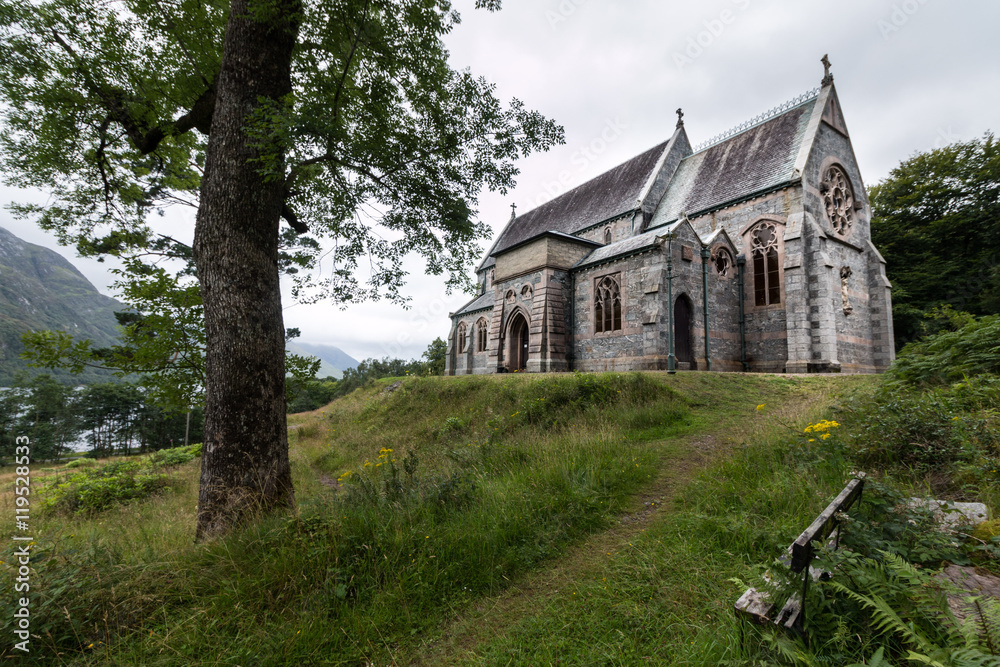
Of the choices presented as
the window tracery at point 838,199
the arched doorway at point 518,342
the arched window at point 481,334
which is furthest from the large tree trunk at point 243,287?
the arched window at point 481,334

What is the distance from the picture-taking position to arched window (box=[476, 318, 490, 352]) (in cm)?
2698

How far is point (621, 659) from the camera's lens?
2.34 meters

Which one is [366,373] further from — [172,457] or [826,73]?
[826,73]

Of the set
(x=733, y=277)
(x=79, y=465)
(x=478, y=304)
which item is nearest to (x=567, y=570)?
(x=733, y=277)

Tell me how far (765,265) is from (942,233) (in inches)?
595

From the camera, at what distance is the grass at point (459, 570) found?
2566 mm

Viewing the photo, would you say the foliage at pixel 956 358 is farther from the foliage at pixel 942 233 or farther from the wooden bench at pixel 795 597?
the foliage at pixel 942 233

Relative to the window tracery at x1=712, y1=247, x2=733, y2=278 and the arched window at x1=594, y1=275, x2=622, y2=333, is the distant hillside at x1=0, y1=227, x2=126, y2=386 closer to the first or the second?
the arched window at x1=594, y1=275, x2=622, y2=333

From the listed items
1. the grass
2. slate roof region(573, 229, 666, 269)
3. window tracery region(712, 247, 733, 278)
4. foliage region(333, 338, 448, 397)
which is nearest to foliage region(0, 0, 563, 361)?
the grass

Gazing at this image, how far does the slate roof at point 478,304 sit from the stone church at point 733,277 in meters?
6.37

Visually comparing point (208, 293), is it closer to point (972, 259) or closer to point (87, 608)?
point (87, 608)

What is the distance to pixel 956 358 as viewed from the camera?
6477mm

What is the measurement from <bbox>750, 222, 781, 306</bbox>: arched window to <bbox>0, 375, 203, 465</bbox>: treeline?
3295cm

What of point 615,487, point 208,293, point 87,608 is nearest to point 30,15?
point 208,293
